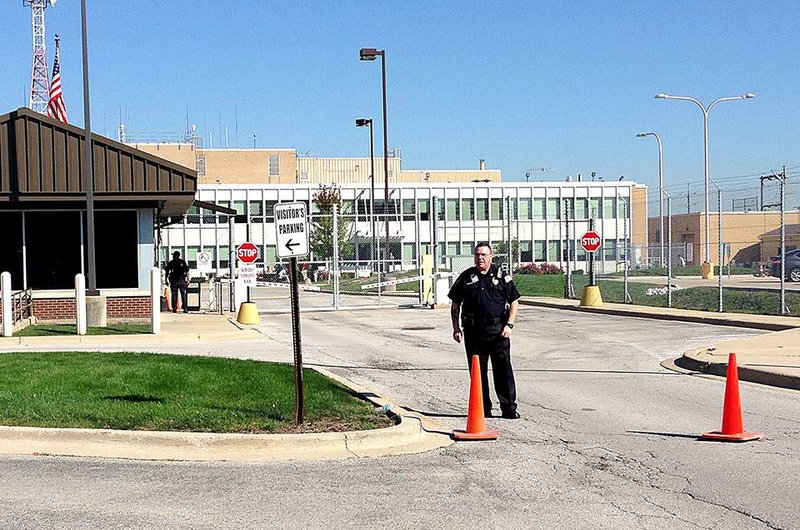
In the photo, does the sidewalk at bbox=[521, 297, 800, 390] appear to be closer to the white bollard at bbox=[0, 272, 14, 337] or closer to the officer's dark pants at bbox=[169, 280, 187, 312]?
the white bollard at bbox=[0, 272, 14, 337]

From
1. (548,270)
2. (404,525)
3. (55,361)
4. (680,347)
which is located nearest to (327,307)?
(680,347)

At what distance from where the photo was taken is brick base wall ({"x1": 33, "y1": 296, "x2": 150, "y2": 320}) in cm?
2447

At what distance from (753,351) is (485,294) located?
309 inches

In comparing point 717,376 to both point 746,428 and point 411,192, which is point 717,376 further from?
point 411,192

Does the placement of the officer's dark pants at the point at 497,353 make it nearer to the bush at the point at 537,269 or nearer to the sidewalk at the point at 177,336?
the sidewalk at the point at 177,336

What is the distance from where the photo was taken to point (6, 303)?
19.8m

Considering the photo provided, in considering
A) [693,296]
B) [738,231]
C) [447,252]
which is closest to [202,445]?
[693,296]

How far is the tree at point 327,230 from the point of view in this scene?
53.8 metres

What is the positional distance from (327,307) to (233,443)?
76.1ft

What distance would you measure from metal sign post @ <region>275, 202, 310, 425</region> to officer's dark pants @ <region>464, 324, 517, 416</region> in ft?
6.35

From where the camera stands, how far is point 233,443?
9102mm

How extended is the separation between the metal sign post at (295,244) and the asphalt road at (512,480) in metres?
1.08

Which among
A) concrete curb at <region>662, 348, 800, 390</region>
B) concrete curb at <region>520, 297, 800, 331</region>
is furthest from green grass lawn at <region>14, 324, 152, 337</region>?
concrete curb at <region>520, 297, 800, 331</region>

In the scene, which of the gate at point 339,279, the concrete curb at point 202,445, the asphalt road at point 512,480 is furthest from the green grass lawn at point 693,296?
the concrete curb at point 202,445
